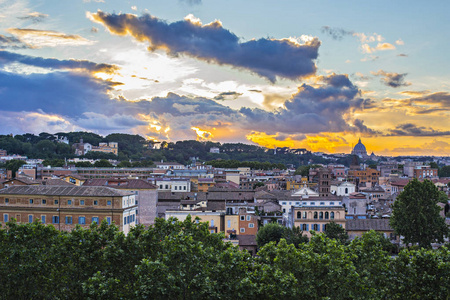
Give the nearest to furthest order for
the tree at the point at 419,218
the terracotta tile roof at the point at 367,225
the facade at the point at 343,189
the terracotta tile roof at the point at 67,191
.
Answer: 1. the terracotta tile roof at the point at 67,191
2. the tree at the point at 419,218
3. the terracotta tile roof at the point at 367,225
4. the facade at the point at 343,189

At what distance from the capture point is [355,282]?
743 inches

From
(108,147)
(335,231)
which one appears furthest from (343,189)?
(108,147)

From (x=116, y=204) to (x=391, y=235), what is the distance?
2824 centimetres

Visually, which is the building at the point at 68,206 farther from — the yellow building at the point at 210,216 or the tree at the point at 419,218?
the tree at the point at 419,218

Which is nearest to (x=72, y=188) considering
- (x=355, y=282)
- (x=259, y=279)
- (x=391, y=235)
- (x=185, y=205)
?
(x=185, y=205)

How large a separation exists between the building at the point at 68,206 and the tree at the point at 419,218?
25.1m

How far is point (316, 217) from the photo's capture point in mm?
45312

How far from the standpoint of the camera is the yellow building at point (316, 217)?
4494cm

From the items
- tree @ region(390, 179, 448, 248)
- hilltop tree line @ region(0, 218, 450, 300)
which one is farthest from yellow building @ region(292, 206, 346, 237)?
hilltop tree line @ region(0, 218, 450, 300)

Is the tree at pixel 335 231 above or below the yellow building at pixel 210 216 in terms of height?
below

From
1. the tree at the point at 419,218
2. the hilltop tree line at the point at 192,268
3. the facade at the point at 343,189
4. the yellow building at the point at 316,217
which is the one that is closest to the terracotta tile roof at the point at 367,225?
the yellow building at the point at 316,217

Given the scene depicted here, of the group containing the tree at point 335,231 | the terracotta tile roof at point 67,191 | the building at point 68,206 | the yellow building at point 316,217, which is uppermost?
the terracotta tile roof at point 67,191

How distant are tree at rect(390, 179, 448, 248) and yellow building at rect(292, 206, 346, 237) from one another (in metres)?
5.19

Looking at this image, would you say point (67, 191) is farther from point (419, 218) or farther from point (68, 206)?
point (419, 218)
